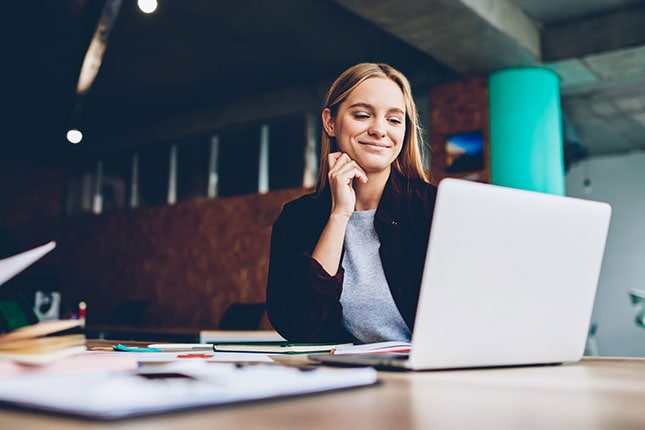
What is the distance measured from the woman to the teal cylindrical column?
4001 mm

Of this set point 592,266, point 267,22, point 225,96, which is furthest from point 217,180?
point 592,266

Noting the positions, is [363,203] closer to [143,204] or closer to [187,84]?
[187,84]

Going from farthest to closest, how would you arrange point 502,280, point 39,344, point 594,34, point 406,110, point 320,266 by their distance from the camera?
point 594,34 < point 406,110 < point 320,266 < point 502,280 < point 39,344

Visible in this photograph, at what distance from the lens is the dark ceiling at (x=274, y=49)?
5.00 metres

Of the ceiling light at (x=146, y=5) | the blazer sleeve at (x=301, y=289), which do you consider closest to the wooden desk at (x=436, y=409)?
the blazer sleeve at (x=301, y=289)

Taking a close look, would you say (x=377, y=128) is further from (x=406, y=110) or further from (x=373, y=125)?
(x=406, y=110)

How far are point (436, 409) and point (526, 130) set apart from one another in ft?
17.8

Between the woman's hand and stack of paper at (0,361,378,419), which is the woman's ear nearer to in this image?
the woman's hand

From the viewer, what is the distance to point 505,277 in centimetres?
92

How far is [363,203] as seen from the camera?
5.67 ft

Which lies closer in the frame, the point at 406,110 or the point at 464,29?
the point at 406,110

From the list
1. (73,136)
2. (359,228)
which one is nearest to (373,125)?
(359,228)

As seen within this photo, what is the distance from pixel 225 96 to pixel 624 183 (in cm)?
596

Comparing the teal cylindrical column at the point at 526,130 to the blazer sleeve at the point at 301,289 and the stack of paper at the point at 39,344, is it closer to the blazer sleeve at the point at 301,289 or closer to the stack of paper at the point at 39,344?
the blazer sleeve at the point at 301,289
